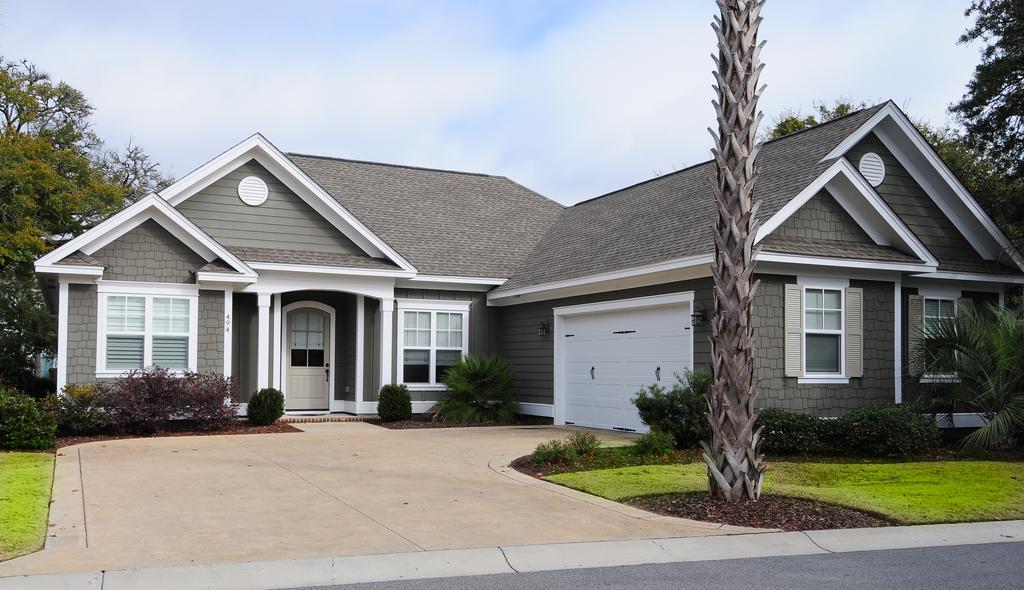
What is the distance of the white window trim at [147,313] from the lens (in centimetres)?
1681

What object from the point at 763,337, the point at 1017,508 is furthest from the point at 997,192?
the point at 1017,508

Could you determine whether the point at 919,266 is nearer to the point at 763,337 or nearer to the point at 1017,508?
the point at 763,337

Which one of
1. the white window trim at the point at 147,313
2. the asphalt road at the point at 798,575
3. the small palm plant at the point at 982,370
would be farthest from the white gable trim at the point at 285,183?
the asphalt road at the point at 798,575

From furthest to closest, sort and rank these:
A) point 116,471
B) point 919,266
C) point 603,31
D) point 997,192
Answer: point 997,192, point 919,266, point 603,31, point 116,471

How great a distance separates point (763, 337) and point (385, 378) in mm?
8471

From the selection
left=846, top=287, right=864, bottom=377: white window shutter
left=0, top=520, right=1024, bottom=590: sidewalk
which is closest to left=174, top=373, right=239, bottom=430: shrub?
left=0, top=520, right=1024, bottom=590: sidewalk

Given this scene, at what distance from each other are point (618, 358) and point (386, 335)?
16.9 ft

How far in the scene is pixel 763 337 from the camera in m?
15.1

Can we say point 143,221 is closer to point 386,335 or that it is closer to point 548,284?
point 386,335

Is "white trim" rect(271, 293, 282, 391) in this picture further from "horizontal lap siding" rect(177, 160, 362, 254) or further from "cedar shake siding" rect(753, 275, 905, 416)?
"cedar shake siding" rect(753, 275, 905, 416)

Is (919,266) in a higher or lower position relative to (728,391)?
higher

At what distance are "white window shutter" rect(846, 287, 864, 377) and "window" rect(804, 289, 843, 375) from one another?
0.42 ft

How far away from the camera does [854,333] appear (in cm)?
1595

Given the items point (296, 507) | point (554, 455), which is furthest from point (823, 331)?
point (296, 507)
